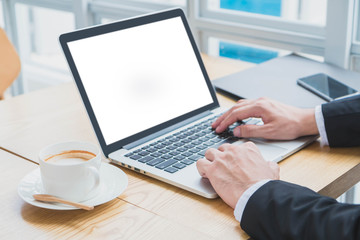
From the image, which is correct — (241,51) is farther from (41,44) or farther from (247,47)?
(41,44)

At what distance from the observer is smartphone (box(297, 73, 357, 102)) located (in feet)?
4.22

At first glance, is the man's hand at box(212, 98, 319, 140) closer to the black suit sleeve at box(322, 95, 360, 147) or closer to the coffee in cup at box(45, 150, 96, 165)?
the black suit sleeve at box(322, 95, 360, 147)

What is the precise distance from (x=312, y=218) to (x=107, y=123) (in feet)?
1.49

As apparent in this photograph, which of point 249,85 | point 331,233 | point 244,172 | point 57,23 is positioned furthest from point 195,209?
point 57,23

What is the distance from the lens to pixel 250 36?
1.83m

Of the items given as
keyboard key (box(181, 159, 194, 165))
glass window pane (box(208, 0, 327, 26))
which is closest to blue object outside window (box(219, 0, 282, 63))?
glass window pane (box(208, 0, 327, 26))

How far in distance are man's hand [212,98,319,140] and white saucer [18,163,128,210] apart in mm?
286

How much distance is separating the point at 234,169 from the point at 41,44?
2.60 meters

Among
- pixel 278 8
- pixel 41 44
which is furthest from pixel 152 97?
pixel 41 44

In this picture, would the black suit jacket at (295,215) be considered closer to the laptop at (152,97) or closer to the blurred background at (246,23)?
the laptop at (152,97)

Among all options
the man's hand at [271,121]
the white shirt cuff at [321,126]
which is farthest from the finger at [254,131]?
the white shirt cuff at [321,126]

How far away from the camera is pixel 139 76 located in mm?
1083

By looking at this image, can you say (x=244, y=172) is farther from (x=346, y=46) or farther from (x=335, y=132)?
(x=346, y=46)

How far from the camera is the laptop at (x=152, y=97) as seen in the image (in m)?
0.95
